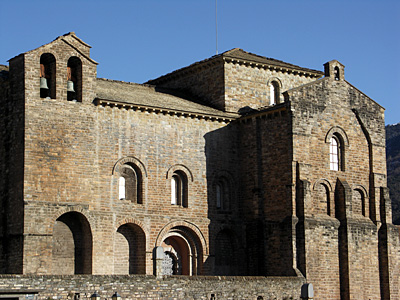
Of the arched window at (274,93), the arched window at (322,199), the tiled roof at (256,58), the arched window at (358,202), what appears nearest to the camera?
the arched window at (322,199)

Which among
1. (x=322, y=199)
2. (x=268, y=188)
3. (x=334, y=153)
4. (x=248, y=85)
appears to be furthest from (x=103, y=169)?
(x=334, y=153)

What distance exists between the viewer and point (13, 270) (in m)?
38.1

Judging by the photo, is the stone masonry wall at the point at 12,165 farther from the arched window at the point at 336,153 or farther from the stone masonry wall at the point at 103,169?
the arched window at the point at 336,153

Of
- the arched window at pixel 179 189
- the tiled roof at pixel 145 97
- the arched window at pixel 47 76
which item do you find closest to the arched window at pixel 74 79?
the arched window at pixel 47 76

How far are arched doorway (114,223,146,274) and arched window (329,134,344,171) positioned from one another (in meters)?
10.6

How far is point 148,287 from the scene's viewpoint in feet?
112

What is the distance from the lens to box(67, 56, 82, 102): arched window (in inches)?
1594

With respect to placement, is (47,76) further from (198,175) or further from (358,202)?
(358,202)

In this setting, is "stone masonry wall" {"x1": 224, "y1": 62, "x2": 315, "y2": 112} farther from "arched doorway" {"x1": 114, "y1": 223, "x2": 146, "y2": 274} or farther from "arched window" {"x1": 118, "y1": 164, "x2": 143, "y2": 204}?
"arched doorway" {"x1": 114, "y1": 223, "x2": 146, "y2": 274}

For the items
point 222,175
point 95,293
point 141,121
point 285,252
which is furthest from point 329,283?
point 95,293

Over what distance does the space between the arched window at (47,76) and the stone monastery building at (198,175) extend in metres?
0.07

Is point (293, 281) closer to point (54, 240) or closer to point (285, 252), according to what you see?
point (285, 252)

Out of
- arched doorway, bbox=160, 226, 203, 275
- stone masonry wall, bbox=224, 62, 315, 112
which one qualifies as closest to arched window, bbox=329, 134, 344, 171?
stone masonry wall, bbox=224, 62, 315, 112

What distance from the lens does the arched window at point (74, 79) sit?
40500 millimetres
